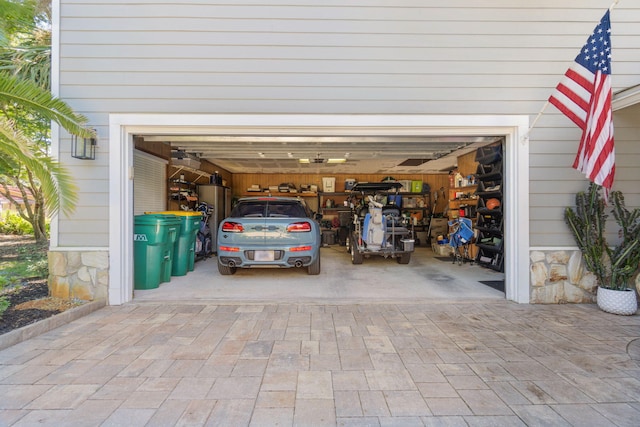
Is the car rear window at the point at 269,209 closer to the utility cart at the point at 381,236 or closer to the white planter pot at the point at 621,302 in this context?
the utility cart at the point at 381,236

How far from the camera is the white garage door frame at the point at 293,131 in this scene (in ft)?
Result: 13.9

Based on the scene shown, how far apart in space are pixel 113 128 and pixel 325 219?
27.7 ft

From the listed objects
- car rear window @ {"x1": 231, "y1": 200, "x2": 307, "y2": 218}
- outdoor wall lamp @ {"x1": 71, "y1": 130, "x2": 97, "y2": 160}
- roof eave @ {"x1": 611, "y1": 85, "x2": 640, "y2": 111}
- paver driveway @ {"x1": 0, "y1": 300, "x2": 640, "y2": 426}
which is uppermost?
roof eave @ {"x1": 611, "y1": 85, "x2": 640, "y2": 111}

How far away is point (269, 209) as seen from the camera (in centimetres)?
564

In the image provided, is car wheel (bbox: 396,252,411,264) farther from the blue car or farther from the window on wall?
the window on wall

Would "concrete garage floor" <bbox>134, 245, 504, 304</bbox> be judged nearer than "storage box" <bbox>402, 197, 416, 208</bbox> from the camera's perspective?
Yes

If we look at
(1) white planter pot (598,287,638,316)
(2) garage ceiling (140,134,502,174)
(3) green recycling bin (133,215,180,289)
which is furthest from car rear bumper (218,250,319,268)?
(1) white planter pot (598,287,638,316)

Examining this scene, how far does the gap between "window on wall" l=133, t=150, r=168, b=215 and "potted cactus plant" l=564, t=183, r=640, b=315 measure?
22.5 ft

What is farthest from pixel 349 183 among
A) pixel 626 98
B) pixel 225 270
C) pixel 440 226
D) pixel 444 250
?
pixel 626 98

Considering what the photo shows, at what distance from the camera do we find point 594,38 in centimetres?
358

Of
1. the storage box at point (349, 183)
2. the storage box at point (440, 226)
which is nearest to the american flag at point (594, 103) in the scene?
the storage box at point (440, 226)

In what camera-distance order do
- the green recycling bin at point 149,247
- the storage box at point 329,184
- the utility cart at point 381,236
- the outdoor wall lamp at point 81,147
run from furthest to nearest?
the storage box at point 329,184
the utility cart at point 381,236
the green recycling bin at point 149,247
the outdoor wall lamp at point 81,147

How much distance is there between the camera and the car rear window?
18.3 ft

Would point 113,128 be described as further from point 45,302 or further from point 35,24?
point 35,24
